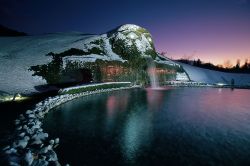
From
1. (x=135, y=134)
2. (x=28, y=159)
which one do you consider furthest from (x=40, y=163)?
(x=135, y=134)

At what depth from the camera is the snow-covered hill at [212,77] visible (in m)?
74.7

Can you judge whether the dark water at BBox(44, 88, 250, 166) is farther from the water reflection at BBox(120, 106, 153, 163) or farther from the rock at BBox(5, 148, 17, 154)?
the rock at BBox(5, 148, 17, 154)

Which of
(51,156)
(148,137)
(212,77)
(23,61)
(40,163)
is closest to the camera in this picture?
(40,163)

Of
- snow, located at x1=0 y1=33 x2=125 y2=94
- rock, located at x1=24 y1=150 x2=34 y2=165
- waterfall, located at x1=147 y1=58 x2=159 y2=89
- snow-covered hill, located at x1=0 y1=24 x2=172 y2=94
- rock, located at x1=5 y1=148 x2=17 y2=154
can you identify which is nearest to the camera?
rock, located at x1=24 y1=150 x2=34 y2=165

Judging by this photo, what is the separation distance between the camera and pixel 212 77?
8075 cm

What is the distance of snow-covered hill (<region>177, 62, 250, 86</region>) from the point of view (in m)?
74.7

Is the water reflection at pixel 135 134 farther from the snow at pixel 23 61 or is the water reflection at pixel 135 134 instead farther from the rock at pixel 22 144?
the snow at pixel 23 61

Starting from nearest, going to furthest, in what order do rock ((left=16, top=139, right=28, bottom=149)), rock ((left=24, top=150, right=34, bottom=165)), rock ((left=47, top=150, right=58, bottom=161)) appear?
rock ((left=24, top=150, right=34, bottom=165)) → rock ((left=47, top=150, right=58, bottom=161)) → rock ((left=16, top=139, right=28, bottom=149))

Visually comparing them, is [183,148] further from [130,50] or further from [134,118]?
[130,50]

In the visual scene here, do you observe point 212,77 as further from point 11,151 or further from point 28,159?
point 28,159

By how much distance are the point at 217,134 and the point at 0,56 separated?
44.2 meters

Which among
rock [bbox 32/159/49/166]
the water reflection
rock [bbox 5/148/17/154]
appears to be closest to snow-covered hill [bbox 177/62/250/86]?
the water reflection

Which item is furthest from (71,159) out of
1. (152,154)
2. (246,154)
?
(246,154)

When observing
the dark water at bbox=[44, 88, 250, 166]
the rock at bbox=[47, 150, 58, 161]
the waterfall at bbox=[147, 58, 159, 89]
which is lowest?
the dark water at bbox=[44, 88, 250, 166]
